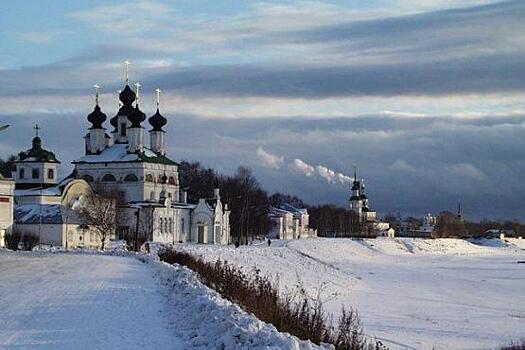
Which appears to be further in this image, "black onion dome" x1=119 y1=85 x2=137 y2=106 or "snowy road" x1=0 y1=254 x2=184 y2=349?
"black onion dome" x1=119 y1=85 x2=137 y2=106

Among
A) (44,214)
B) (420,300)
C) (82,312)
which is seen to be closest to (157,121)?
(44,214)

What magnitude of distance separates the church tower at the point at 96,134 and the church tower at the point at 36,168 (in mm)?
7274

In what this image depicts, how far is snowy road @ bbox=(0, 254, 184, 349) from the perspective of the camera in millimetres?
11672

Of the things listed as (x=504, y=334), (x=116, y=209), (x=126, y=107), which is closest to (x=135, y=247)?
(x=116, y=209)

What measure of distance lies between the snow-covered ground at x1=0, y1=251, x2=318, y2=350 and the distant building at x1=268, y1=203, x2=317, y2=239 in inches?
3790

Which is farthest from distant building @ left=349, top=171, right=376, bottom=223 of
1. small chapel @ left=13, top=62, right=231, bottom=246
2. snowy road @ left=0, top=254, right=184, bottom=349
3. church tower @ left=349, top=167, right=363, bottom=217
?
snowy road @ left=0, top=254, right=184, bottom=349

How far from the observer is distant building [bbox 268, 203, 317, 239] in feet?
397

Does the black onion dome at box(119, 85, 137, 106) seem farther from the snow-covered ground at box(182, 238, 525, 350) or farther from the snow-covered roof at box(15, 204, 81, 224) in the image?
the snow-covered ground at box(182, 238, 525, 350)

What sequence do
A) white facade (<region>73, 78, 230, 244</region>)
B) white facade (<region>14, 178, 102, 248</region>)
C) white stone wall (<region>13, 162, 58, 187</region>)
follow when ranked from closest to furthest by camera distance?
white facade (<region>14, 178, 102, 248</region>) < white stone wall (<region>13, 162, 58, 187</region>) < white facade (<region>73, 78, 230, 244</region>)

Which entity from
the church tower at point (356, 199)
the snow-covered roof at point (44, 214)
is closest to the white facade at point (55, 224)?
the snow-covered roof at point (44, 214)

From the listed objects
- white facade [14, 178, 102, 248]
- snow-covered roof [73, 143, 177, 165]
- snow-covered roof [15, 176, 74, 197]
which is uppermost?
snow-covered roof [73, 143, 177, 165]

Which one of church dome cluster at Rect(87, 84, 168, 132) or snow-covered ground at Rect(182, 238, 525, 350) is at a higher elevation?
church dome cluster at Rect(87, 84, 168, 132)

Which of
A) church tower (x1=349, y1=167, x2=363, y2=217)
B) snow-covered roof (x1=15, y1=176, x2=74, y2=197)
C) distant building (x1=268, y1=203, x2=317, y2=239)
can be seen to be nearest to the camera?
snow-covered roof (x1=15, y1=176, x2=74, y2=197)

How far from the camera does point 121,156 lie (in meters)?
88.2
